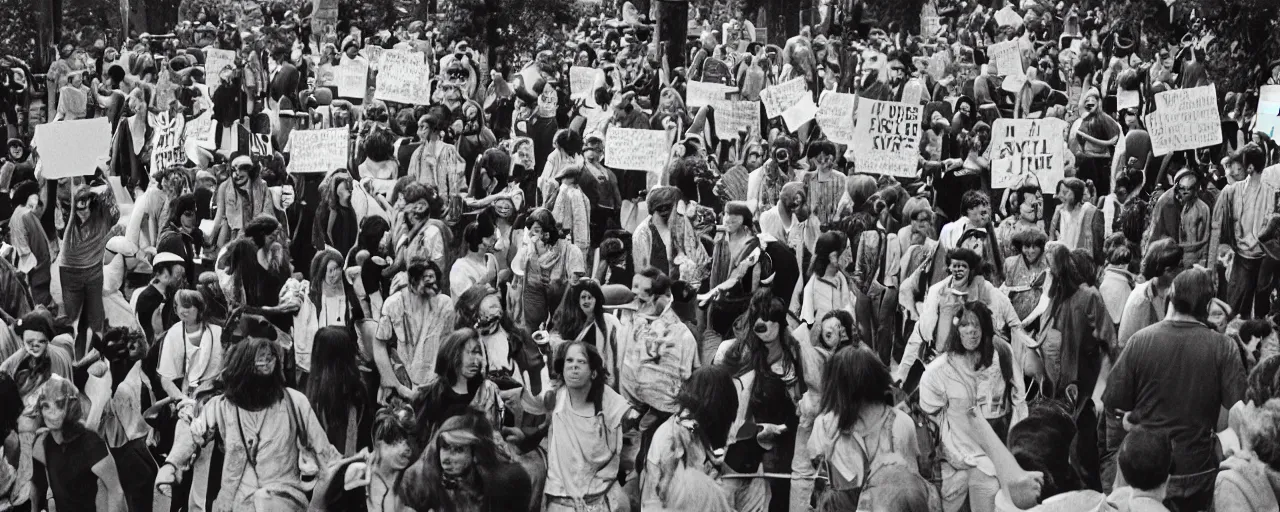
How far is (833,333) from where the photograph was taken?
9.48 metres

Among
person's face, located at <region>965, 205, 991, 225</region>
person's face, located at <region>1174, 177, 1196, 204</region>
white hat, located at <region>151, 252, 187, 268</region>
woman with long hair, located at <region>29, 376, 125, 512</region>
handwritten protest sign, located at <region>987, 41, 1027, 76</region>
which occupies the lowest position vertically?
woman with long hair, located at <region>29, 376, 125, 512</region>

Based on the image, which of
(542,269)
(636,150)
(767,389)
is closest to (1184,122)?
(636,150)

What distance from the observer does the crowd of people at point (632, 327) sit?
8016 mm

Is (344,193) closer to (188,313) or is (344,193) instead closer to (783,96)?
(188,313)

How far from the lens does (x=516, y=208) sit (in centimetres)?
1330

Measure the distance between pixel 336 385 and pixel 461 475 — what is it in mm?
1914

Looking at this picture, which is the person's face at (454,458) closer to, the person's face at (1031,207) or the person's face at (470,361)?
the person's face at (470,361)

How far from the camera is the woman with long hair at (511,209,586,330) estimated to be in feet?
37.9

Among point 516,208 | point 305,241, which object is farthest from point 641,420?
point 305,241

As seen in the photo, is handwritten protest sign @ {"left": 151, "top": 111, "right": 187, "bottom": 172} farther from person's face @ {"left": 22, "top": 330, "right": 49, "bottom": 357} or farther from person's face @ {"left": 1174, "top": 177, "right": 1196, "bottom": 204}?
person's face @ {"left": 1174, "top": 177, "right": 1196, "bottom": 204}

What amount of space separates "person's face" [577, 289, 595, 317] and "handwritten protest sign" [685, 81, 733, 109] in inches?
331

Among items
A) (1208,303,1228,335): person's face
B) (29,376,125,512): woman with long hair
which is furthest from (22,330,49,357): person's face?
(1208,303,1228,335): person's face

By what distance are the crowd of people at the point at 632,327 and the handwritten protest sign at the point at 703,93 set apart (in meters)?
0.11

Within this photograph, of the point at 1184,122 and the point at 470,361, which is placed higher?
the point at 1184,122
